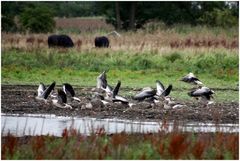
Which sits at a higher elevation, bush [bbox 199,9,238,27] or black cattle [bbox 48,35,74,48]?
black cattle [bbox 48,35,74,48]

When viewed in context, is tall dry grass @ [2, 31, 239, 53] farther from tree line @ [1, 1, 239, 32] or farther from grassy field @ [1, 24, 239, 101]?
tree line @ [1, 1, 239, 32]

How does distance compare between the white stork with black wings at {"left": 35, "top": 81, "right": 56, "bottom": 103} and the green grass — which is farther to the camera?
the green grass

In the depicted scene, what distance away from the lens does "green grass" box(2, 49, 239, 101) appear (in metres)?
20.1

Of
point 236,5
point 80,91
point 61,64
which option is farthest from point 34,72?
point 236,5

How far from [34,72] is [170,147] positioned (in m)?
14.4

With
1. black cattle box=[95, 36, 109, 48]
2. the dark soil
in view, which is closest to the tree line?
black cattle box=[95, 36, 109, 48]

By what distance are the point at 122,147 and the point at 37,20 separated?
39.1m

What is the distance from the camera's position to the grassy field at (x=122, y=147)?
7855 mm

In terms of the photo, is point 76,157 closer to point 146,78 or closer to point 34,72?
point 146,78

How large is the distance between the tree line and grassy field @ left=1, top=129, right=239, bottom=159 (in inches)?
1453

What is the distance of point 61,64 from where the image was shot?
929 inches

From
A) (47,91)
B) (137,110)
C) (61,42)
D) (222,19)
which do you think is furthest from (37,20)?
(137,110)

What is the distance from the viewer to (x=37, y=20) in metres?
46.5

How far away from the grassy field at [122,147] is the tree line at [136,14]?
36.9 metres
